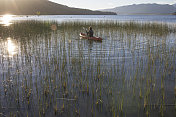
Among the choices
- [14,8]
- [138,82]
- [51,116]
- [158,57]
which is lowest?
[51,116]

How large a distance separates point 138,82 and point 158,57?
11.9 ft

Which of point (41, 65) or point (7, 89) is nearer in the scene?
point (7, 89)

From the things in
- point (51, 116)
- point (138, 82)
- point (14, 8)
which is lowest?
point (51, 116)

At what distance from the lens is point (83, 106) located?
497 centimetres

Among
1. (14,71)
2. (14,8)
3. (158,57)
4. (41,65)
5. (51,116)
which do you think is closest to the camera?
(51,116)

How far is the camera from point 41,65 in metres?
8.15

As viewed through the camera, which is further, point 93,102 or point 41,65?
point 41,65

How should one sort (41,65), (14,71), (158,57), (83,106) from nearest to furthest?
(83,106)
(14,71)
(41,65)
(158,57)

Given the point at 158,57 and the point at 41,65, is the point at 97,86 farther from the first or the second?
the point at 158,57

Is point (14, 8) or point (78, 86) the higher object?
point (14, 8)

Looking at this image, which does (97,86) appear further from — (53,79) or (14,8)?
(14,8)

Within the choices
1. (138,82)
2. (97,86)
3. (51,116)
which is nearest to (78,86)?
(97,86)

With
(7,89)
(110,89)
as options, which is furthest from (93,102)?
(7,89)

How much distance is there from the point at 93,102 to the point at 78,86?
1.12m
